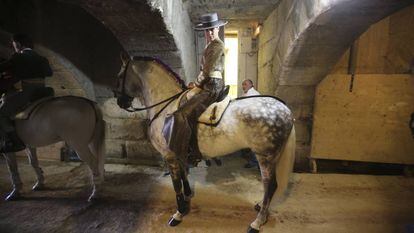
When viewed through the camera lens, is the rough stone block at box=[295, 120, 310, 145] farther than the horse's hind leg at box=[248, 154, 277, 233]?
Yes

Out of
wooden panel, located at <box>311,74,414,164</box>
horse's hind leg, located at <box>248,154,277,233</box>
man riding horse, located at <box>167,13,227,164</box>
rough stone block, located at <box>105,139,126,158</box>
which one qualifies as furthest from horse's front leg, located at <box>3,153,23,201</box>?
wooden panel, located at <box>311,74,414,164</box>

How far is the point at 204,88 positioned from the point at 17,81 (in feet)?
8.69

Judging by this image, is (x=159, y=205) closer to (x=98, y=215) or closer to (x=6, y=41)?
(x=98, y=215)

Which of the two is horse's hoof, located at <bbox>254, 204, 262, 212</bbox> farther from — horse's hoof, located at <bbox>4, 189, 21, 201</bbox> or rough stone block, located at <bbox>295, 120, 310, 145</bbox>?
horse's hoof, located at <bbox>4, 189, 21, 201</bbox>

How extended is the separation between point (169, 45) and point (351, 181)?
145 inches

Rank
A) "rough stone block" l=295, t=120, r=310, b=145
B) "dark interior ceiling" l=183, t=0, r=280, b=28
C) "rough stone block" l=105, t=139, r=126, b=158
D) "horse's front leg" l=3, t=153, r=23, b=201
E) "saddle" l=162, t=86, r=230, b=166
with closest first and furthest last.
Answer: "saddle" l=162, t=86, r=230, b=166 → "horse's front leg" l=3, t=153, r=23, b=201 → "dark interior ceiling" l=183, t=0, r=280, b=28 → "rough stone block" l=295, t=120, r=310, b=145 → "rough stone block" l=105, t=139, r=126, b=158

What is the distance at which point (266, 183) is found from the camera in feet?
9.70

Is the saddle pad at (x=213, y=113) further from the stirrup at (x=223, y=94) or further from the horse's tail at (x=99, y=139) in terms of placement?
the horse's tail at (x=99, y=139)

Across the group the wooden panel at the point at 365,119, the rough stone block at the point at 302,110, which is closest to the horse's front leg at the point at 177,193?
the rough stone block at the point at 302,110

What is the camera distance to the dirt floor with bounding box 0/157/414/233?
3059 mm

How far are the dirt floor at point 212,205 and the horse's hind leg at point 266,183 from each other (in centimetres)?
12

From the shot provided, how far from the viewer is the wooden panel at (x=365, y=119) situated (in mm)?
4121

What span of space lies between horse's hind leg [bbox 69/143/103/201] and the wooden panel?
3657mm

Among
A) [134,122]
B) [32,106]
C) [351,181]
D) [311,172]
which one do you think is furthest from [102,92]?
[351,181]
